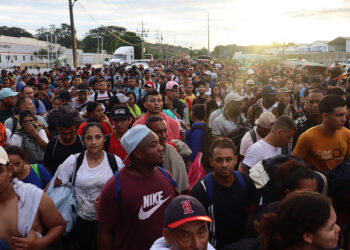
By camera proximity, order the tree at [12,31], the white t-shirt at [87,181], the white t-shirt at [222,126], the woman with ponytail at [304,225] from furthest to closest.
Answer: the tree at [12,31] → the white t-shirt at [222,126] → the white t-shirt at [87,181] → the woman with ponytail at [304,225]

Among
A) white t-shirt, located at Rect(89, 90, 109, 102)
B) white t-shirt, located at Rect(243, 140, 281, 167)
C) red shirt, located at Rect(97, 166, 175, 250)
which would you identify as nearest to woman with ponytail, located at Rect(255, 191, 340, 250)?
red shirt, located at Rect(97, 166, 175, 250)

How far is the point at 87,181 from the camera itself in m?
3.43

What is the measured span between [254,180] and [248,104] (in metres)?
5.64

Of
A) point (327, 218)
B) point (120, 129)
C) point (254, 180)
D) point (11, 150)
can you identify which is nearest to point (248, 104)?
point (120, 129)

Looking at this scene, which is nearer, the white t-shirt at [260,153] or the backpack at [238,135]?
the white t-shirt at [260,153]

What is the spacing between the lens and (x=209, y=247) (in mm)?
2088

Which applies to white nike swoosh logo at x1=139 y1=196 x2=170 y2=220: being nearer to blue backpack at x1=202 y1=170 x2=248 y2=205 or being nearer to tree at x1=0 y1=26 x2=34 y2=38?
blue backpack at x1=202 y1=170 x2=248 y2=205

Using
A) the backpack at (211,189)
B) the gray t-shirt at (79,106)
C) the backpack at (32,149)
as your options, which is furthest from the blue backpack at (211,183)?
the gray t-shirt at (79,106)

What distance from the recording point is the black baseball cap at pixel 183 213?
194cm

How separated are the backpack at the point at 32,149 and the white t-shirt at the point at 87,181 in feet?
3.77

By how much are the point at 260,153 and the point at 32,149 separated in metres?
3.09

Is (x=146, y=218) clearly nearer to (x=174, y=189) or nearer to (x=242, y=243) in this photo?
(x=174, y=189)

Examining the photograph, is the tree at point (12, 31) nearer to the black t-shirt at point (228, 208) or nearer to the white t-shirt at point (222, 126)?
the white t-shirt at point (222, 126)

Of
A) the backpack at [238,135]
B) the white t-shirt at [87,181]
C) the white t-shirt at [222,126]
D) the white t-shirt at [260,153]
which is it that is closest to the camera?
the white t-shirt at [87,181]
